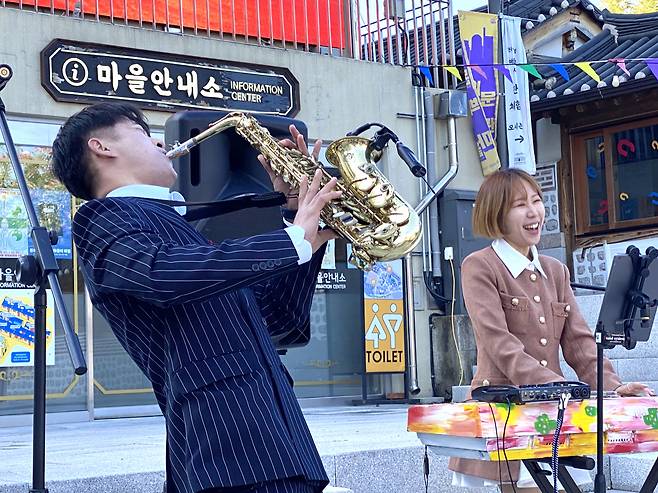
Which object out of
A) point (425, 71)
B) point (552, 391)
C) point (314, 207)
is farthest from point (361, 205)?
point (425, 71)

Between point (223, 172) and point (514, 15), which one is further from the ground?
point (514, 15)

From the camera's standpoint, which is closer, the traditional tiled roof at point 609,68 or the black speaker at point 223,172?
the black speaker at point 223,172

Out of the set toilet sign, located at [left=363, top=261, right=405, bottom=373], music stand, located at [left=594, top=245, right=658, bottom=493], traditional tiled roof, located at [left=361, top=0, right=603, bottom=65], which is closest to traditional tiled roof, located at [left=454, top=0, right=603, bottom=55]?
traditional tiled roof, located at [left=361, top=0, right=603, bottom=65]

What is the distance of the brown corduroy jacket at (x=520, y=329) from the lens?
11.5 feet

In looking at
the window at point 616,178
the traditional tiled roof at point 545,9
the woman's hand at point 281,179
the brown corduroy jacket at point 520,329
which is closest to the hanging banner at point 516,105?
the window at point 616,178

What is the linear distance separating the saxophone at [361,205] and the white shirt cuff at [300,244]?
26cm

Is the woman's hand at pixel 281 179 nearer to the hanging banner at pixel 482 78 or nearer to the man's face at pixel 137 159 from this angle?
the man's face at pixel 137 159

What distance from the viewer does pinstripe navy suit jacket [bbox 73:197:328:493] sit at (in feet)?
7.23

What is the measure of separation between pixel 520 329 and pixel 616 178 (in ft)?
29.9

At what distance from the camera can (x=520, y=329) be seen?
3645mm

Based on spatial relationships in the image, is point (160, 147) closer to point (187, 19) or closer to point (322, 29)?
point (187, 19)

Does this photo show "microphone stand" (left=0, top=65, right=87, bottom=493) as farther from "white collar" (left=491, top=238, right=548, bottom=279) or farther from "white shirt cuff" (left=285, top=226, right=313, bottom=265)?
"white collar" (left=491, top=238, right=548, bottom=279)

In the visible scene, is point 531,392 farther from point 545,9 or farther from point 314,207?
point 545,9

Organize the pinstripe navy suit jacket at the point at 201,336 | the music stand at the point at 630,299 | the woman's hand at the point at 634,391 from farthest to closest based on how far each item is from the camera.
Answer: the music stand at the point at 630,299
the woman's hand at the point at 634,391
the pinstripe navy suit jacket at the point at 201,336
